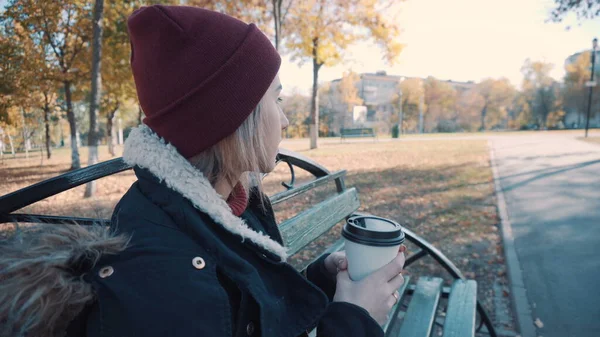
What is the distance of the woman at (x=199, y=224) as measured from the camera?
85 cm

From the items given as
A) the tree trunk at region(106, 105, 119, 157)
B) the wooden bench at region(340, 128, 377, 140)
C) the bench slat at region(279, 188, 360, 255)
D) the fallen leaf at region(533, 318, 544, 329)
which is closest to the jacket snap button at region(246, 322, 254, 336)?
the bench slat at region(279, 188, 360, 255)

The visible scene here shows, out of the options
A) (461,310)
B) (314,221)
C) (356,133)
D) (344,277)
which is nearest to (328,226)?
(314,221)

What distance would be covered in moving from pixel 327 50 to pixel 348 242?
1600 centimetres

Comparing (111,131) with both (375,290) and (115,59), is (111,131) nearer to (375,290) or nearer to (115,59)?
(115,59)

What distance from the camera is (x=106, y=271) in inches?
33.9

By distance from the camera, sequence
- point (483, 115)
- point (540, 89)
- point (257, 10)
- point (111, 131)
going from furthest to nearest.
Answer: point (483, 115) < point (540, 89) < point (257, 10) < point (111, 131)

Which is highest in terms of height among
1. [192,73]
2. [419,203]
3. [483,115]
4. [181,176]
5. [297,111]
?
[297,111]

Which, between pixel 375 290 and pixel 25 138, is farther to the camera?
pixel 25 138

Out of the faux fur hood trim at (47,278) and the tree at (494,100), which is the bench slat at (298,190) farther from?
the tree at (494,100)

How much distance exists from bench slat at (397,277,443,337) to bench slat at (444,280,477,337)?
0.26ft

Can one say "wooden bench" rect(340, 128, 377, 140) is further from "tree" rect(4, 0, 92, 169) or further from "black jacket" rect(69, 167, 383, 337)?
"black jacket" rect(69, 167, 383, 337)

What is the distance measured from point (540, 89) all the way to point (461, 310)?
57.9m

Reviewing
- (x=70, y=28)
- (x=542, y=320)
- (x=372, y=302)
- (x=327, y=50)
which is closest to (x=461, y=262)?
(x=542, y=320)

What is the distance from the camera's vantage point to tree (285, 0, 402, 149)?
48.3 ft
